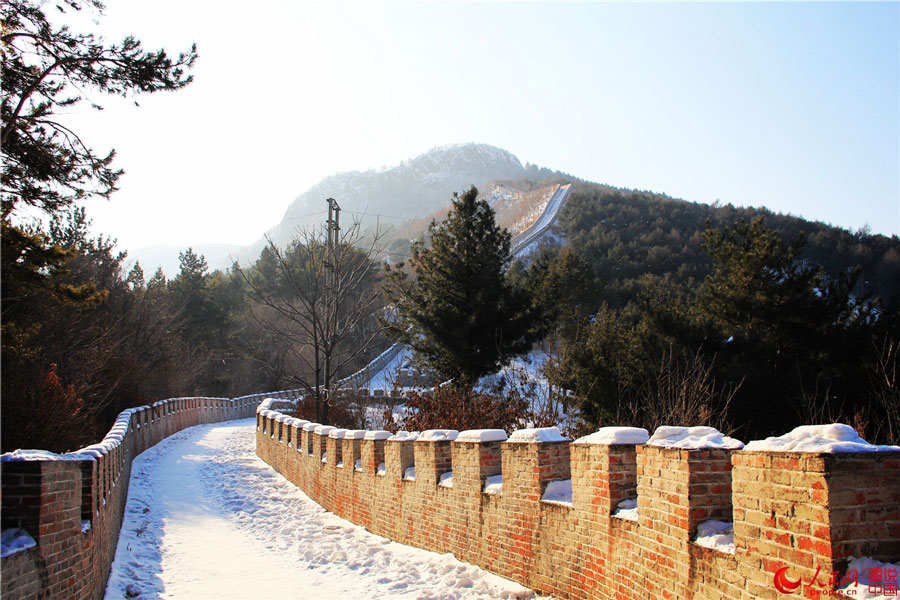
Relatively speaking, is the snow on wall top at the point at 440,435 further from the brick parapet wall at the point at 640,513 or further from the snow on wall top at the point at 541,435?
the snow on wall top at the point at 541,435

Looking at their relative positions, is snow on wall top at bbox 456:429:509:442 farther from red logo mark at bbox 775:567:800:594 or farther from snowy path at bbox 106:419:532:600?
red logo mark at bbox 775:567:800:594

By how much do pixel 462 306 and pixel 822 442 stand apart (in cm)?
2035

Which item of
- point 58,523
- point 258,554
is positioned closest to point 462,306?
point 258,554

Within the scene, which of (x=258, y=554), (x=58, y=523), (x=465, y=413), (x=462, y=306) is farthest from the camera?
(x=462, y=306)

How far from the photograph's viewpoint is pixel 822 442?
3250mm

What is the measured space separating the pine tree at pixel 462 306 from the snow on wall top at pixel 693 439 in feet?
58.3

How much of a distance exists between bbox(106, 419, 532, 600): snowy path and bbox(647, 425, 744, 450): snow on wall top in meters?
2.37

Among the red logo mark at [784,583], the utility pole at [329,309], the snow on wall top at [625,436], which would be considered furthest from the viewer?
the utility pole at [329,309]

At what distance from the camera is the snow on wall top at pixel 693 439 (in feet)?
13.7

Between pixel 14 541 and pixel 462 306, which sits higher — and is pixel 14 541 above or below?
below

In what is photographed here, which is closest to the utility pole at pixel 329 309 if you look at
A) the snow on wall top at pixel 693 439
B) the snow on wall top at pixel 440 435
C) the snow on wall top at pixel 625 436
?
the snow on wall top at pixel 440 435

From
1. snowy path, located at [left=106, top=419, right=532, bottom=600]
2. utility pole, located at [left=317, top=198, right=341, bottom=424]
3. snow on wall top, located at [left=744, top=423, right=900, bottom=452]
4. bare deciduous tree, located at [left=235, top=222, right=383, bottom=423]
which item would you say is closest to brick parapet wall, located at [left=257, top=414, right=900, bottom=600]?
snow on wall top, located at [left=744, top=423, right=900, bottom=452]

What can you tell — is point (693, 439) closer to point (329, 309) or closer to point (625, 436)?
point (625, 436)

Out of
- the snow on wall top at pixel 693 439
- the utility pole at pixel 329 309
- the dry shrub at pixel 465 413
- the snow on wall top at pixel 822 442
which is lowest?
the dry shrub at pixel 465 413
